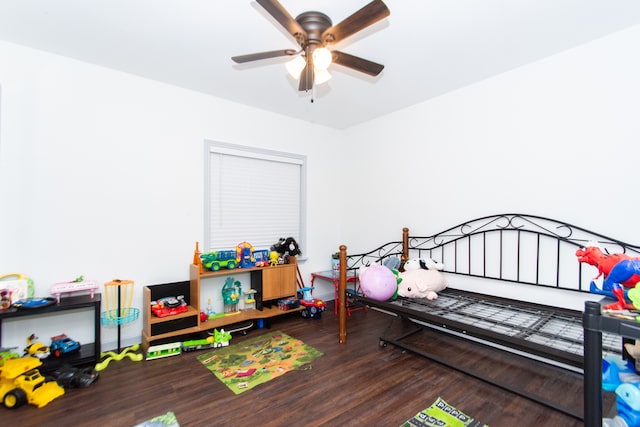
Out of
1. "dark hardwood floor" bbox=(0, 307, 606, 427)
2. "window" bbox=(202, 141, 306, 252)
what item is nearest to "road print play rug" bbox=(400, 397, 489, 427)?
"dark hardwood floor" bbox=(0, 307, 606, 427)

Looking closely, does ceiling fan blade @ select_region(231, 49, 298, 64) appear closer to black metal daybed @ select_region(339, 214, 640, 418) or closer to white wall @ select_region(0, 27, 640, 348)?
white wall @ select_region(0, 27, 640, 348)

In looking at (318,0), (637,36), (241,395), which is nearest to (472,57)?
(637,36)

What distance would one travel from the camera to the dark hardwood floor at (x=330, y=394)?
1.92 meters

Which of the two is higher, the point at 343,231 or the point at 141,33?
the point at 141,33

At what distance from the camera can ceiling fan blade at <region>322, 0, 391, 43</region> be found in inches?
64.0

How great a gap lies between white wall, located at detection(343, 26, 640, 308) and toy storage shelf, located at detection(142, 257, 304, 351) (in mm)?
1525

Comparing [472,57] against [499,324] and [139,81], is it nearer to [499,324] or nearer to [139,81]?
[499,324]

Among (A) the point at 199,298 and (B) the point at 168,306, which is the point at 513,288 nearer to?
(A) the point at 199,298

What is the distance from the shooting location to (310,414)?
6.43ft

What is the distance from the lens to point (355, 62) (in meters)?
A: 2.18

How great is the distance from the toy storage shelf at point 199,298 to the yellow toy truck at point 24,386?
0.75m

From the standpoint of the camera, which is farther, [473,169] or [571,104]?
[473,169]

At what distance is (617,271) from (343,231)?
138 inches

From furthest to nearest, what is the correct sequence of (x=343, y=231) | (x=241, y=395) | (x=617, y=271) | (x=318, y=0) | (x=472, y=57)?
(x=343, y=231) → (x=472, y=57) → (x=241, y=395) → (x=318, y=0) → (x=617, y=271)
